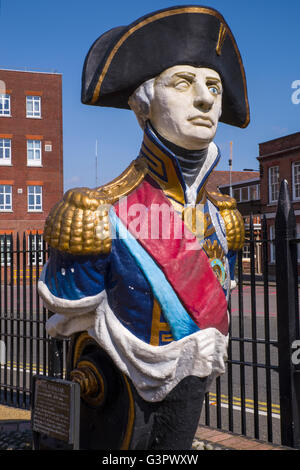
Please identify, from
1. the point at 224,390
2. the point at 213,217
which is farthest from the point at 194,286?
the point at 224,390

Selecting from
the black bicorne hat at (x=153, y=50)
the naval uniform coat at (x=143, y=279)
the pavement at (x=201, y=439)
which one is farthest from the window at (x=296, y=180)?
the naval uniform coat at (x=143, y=279)

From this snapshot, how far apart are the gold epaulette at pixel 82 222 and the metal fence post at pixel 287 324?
5.33 feet

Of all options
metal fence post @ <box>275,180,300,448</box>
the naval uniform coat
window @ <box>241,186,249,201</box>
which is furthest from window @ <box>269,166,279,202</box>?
the naval uniform coat

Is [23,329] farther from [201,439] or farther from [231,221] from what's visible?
[231,221]

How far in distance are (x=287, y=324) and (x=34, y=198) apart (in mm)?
21889

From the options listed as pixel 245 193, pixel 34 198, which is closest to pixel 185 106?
pixel 34 198

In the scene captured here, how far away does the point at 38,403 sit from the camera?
8.17ft

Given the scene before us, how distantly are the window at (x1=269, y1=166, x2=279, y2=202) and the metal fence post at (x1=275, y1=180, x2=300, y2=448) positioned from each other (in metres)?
19.5

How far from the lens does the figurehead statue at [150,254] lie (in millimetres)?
2195

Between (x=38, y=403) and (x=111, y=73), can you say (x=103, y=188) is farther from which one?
(x=38, y=403)

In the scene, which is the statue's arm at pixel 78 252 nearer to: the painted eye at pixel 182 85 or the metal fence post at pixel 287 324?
the painted eye at pixel 182 85

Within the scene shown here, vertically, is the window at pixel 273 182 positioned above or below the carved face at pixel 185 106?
above

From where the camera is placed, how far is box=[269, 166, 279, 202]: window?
2255 centimetres

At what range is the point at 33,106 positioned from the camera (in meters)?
24.4
